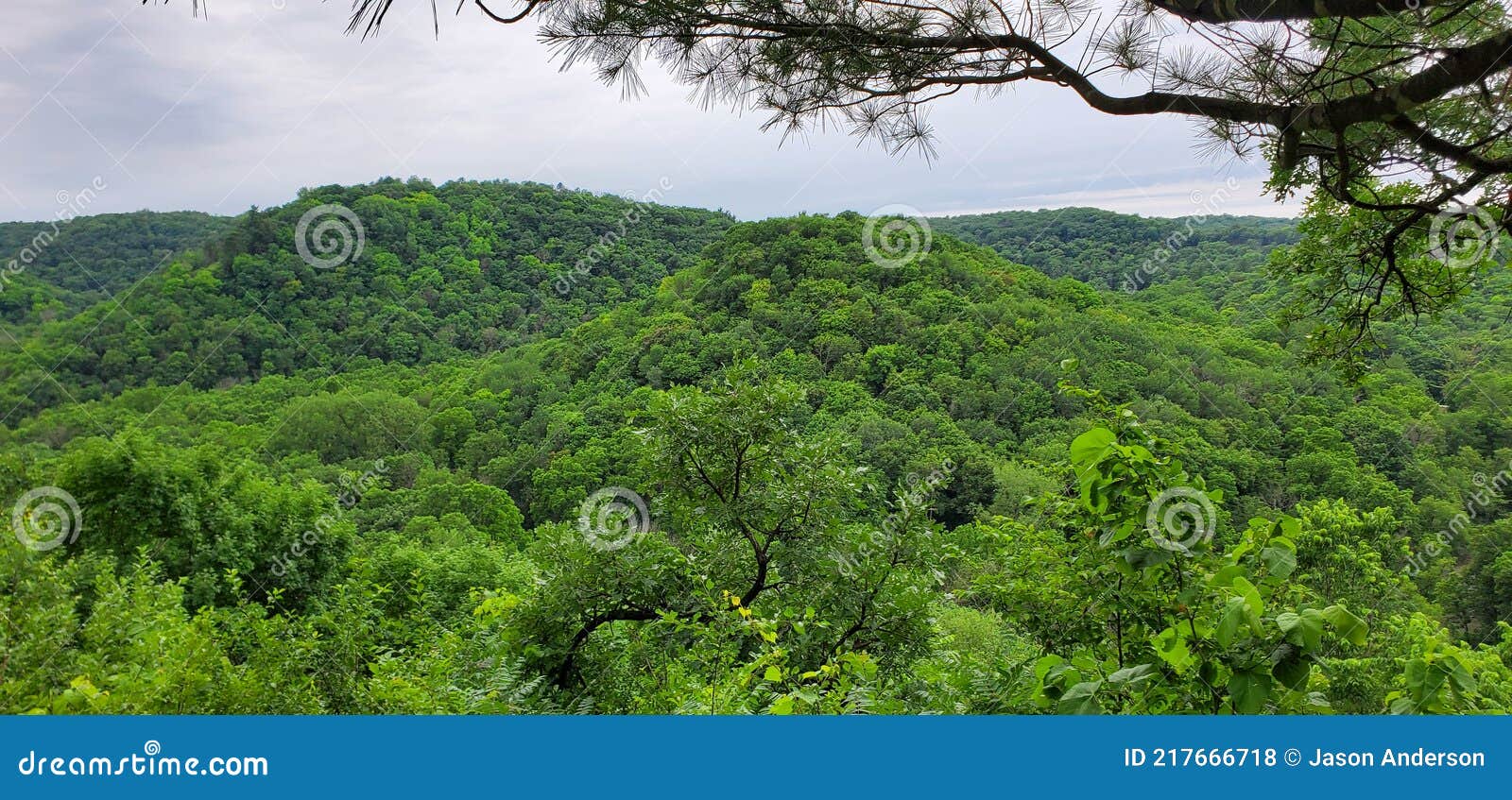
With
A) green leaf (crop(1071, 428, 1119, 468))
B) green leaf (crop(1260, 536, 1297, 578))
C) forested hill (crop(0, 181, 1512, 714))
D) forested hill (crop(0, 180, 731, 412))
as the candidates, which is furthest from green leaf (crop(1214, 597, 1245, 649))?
forested hill (crop(0, 180, 731, 412))

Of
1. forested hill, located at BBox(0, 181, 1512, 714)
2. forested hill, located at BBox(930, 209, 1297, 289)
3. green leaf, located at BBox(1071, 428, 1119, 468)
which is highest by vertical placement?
forested hill, located at BBox(930, 209, 1297, 289)

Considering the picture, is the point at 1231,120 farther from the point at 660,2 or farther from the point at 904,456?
the point at 904,456

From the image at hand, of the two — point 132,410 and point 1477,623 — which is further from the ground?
point 132,410

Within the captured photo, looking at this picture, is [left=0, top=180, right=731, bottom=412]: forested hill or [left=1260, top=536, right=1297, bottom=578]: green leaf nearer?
[left=1260, top=536, right=1297, bottom=578]: green leaf

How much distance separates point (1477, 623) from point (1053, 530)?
2280 centimetres

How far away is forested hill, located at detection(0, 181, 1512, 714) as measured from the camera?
208 cm

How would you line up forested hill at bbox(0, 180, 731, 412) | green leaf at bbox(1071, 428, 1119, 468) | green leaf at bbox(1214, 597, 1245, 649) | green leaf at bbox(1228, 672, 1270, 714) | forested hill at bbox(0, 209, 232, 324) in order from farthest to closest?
forested hill at bbox(0, 180, 731, 412) → forested hill at bbox(0, 209, 232, 324) → green leaf at bbox(1071, 428, 1119, 468) → green leaf at bbox(1228, 672, 1270, 714) → green leaf at bbox(1214, 597, 1245, 649)

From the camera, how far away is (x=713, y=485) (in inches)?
151

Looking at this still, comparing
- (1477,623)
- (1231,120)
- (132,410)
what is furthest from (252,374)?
(1477,623)

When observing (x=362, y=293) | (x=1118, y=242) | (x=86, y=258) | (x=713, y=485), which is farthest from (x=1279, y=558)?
(x=1118, y=242)

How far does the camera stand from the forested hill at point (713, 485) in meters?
2.08

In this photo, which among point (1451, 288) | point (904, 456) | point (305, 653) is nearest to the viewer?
point (305, 653)

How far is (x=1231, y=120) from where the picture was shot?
102 inches

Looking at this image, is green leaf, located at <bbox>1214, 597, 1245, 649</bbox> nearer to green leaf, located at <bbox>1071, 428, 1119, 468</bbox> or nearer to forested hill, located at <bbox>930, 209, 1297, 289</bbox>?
green leaf, located at <bbox>1071, 428, 1119, 468</bbox>
